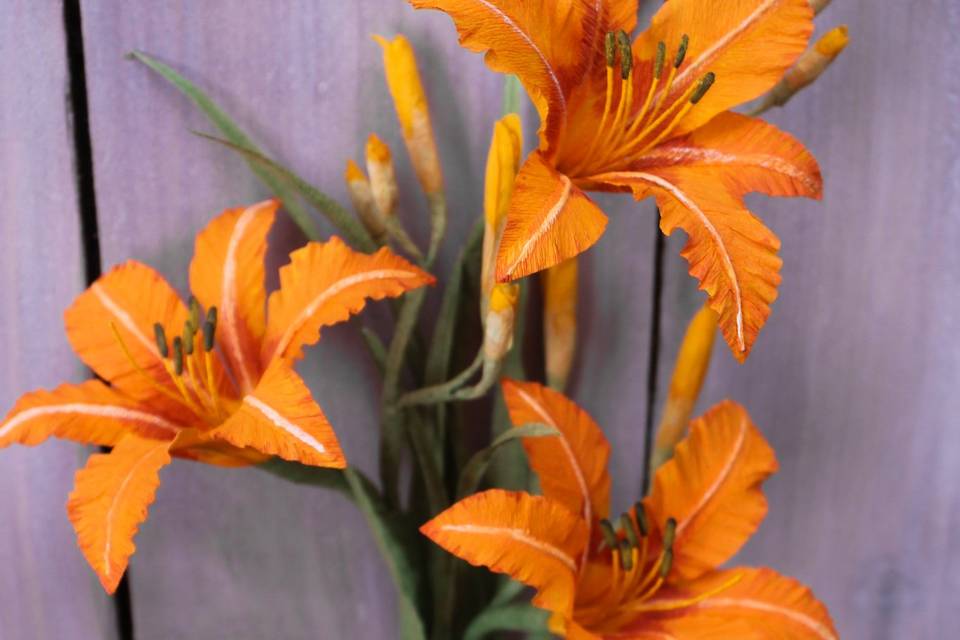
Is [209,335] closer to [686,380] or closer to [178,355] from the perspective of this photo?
[178,355]

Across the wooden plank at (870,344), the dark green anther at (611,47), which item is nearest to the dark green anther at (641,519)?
the wooden plank at (870,344)

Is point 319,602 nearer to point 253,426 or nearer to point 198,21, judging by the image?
point 253,426

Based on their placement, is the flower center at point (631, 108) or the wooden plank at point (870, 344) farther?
the wooden plank at point (870, 344)

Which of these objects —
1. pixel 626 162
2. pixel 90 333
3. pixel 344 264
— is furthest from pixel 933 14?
pixel 90 333

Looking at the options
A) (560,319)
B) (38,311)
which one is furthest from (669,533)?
(38,311)

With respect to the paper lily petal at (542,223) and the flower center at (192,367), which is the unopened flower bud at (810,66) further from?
the flower center at (192,367)

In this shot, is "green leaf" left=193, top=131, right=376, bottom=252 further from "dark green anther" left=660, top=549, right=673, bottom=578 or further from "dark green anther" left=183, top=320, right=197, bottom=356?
"dark green anther" left=660, top=549, right=673, bottom=578

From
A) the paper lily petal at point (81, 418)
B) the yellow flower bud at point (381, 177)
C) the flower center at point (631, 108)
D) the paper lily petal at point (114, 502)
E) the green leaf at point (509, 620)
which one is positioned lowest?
the green leaf at point (509, 620)

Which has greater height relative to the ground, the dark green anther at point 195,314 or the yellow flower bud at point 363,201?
the yellow flower bud at point 363,201
